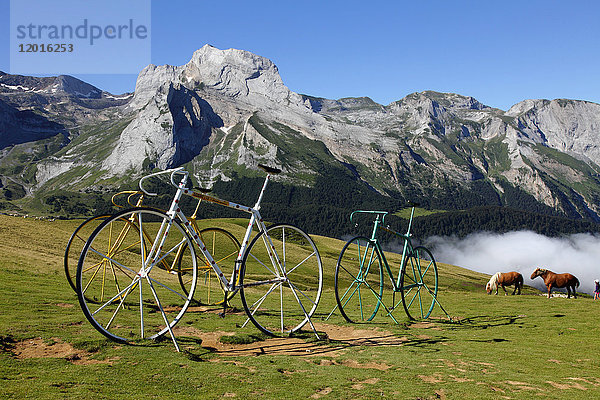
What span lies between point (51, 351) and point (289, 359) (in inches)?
268

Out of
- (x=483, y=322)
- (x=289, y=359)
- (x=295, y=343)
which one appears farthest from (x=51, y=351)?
(x=483, y=322)

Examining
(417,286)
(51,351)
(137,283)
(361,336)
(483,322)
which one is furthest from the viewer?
(483,322)

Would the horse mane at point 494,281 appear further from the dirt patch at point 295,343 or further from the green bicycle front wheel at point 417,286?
the dirt patch at point 295,343

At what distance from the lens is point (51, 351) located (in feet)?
36.6

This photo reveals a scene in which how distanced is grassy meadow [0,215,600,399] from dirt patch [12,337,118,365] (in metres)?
0.03

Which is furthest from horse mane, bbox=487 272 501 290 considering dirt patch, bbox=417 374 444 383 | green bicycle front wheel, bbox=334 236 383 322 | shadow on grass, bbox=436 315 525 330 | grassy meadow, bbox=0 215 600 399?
dirt patch, bbox=417 374 444 383

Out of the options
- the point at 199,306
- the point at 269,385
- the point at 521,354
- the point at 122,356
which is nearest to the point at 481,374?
the point at 521,354

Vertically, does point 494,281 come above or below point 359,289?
below

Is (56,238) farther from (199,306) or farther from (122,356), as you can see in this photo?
(122,356)

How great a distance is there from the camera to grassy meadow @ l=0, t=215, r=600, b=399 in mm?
9352

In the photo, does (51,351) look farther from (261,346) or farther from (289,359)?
(289,359)

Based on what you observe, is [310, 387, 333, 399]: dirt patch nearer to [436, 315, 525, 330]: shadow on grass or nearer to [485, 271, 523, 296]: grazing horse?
[436, 315, 525, 330]: shadow on grass

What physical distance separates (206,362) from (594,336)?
65.2 feet

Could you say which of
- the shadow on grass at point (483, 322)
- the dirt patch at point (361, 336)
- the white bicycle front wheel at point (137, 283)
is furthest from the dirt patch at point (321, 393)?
the shadow on grass at point (483, 322)
